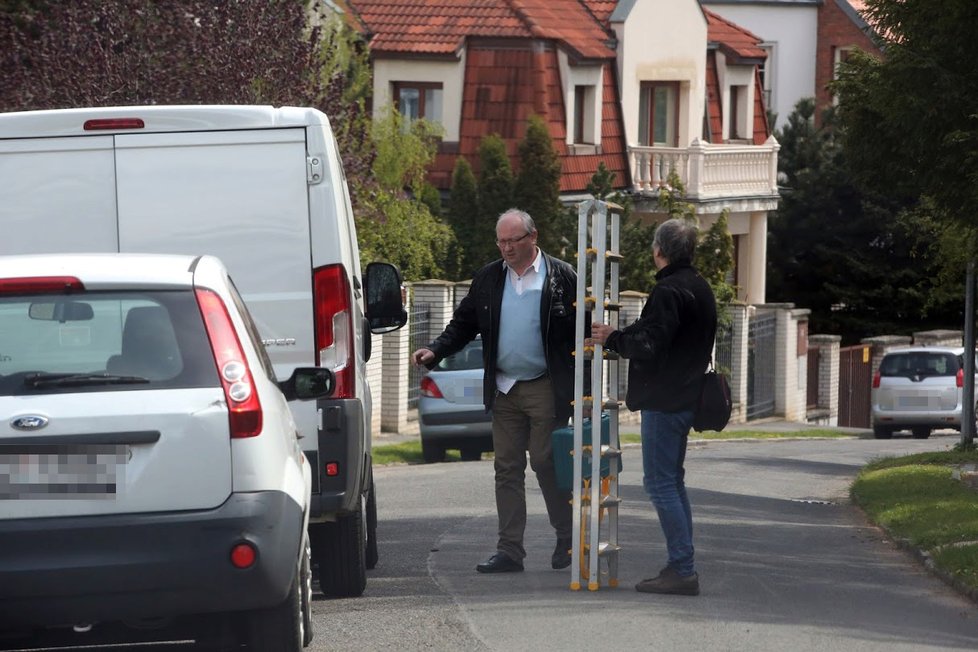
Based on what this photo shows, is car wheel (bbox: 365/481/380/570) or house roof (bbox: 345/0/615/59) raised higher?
house roof (bbox: 345/0/615/59)

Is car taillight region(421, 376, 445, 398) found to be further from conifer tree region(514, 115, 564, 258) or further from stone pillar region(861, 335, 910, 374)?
stone pillar region(861, 335, 910, 374)

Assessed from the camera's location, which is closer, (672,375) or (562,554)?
(672,375)

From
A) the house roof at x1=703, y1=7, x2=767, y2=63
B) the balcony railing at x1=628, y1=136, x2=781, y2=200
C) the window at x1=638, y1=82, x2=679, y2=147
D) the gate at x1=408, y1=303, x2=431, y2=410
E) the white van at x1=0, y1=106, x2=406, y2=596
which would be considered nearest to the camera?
the white van at x1=0, y1=106, x2=406, y2=596

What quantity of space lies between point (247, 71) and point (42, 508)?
1425 centimetres

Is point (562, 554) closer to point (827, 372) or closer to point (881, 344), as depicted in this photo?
point (827, 372)

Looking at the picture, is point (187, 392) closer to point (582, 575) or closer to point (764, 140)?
point (582, 575)

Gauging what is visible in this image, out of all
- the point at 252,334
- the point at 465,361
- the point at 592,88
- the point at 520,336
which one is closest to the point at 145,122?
the point at 252,334

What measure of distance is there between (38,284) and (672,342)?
3.68m

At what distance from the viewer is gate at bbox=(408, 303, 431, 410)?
82.8ft

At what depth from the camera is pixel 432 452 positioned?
69.1ft

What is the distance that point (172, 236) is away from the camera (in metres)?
8.11

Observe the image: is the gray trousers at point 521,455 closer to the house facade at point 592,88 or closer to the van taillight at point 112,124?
the van taillight at point 112,124

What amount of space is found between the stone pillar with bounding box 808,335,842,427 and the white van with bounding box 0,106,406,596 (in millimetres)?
29850

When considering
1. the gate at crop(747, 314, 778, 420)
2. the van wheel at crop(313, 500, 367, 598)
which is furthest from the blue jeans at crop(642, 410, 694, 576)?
the gate at crop(747, 314, 778, 420)
